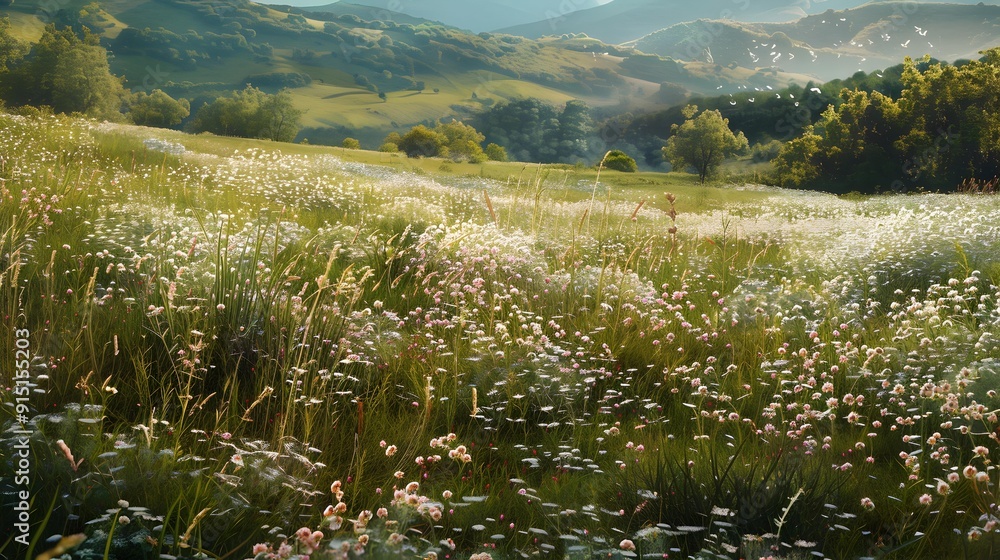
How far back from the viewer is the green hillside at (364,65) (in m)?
87.9

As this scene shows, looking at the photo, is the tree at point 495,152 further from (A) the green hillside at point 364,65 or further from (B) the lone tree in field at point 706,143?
(A) the green hillside at point 364,65

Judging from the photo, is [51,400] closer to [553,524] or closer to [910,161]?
[553,524]

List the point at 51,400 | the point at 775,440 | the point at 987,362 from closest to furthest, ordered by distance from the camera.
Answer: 1. the point at 51,400
2. the point at 775,440
3. the point at 987,362

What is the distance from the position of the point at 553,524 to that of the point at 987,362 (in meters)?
2.51

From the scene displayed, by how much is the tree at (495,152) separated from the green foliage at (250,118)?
1636 cm

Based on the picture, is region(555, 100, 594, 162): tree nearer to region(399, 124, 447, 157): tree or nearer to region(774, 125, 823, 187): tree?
region(399, 124, 447, 157): tree

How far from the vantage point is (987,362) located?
3408 mm

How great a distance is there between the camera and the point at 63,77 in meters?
34.0

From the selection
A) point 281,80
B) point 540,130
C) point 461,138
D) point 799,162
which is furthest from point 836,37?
point 281,80

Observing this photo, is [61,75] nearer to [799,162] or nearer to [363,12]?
[799,162]

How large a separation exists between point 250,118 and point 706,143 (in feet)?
121

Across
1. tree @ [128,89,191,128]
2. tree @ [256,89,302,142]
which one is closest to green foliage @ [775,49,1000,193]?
tree @ [256,89,302,142]

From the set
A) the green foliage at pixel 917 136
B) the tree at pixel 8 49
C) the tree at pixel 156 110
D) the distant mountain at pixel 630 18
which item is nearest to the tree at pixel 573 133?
the green foliage at pixel 917 136

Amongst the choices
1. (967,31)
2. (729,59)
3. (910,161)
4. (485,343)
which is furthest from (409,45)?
(485,343)
